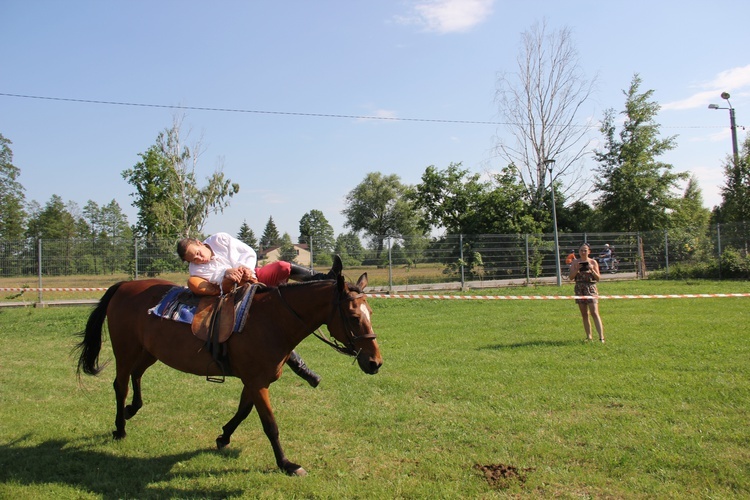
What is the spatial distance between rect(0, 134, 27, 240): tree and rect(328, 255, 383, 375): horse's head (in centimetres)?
5907

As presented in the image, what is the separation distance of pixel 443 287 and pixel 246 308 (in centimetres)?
1747

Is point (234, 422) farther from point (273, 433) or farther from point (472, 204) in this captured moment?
point (472, 204)

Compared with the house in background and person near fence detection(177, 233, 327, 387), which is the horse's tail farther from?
the house in background

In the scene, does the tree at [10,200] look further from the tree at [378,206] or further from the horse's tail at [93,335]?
the horse's tail at [93,335]

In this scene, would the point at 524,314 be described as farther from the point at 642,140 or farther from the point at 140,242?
the point at 642,140

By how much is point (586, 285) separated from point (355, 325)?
273 inches

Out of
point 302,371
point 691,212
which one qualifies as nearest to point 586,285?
point 302,371

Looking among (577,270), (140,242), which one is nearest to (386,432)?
(577,270)

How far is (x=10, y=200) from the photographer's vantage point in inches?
2014

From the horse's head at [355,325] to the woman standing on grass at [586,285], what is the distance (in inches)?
260

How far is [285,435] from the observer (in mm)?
5180

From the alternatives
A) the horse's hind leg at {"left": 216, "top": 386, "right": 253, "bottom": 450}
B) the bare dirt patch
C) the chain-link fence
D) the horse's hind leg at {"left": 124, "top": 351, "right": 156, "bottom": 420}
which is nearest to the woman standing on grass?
the bare dirt patch

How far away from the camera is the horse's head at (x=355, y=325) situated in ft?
13.4

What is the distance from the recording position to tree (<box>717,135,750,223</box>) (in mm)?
28094
